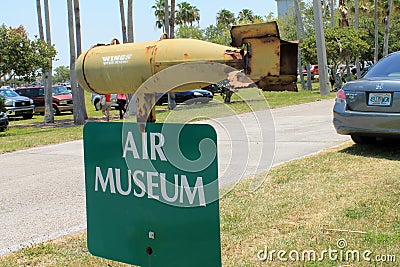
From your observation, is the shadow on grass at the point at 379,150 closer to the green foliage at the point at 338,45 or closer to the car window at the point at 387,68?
the car window at the point at 387,68

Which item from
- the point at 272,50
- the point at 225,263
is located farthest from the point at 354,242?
the point at 272,50

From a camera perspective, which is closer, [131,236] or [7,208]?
[131,236]

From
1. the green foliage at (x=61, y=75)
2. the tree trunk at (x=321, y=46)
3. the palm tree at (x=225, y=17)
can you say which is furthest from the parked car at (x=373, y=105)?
the green foliage at (x=61, y=75)

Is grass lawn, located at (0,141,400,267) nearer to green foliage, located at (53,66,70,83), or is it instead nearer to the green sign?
the green sign

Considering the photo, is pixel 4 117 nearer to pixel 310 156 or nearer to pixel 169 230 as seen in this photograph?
pixel 310 156

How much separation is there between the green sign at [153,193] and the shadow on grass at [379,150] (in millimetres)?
5386

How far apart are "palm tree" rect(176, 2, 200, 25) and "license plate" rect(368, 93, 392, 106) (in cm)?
6287

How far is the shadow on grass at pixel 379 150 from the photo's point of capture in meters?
7.87

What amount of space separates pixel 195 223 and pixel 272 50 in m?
1.05

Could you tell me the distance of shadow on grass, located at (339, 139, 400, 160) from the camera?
7.87 meters

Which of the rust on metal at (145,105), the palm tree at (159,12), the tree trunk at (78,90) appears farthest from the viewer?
the palm tree at (159,12)

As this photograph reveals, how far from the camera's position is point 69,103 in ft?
98.7

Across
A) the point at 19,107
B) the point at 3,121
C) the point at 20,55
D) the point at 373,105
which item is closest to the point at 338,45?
the point at 19,107

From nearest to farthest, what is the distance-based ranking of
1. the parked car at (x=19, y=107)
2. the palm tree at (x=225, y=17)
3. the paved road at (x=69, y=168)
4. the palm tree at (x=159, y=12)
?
the paved road at (x=69, y=168)
the parked car at (x=19, y=107)
the palm tree at (x=159, y=12)
the palm tree at (x=225, y=17)
